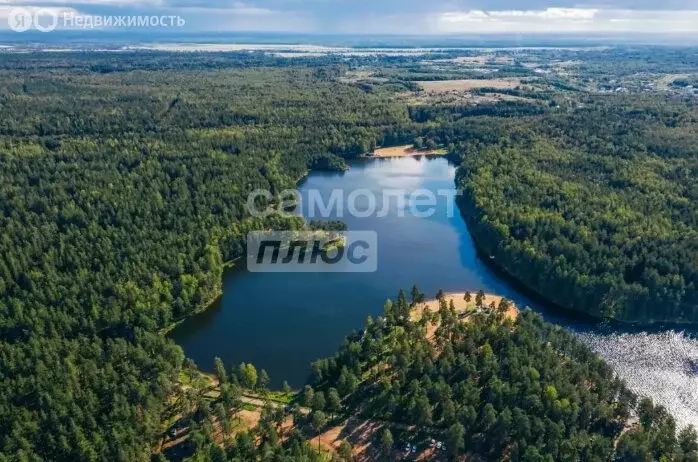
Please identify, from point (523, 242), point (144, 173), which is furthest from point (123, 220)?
point (523, 242)

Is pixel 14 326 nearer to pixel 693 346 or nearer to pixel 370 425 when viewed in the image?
pixel 370 425

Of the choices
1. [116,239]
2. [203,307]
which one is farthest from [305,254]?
[116,239]

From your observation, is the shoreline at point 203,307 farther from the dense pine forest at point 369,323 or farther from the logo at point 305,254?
the logo at point 305,254

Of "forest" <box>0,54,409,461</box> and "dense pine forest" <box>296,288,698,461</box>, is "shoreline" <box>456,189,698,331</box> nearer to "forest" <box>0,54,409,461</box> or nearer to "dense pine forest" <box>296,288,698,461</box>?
"dense pine forest" <box>296,288,698,461</box>

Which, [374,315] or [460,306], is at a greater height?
[460,306]

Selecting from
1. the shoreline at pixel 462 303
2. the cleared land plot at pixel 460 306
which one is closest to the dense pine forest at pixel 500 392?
the cleared land plot at pixel 460 306

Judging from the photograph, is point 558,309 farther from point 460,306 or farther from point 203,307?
point 203,307
